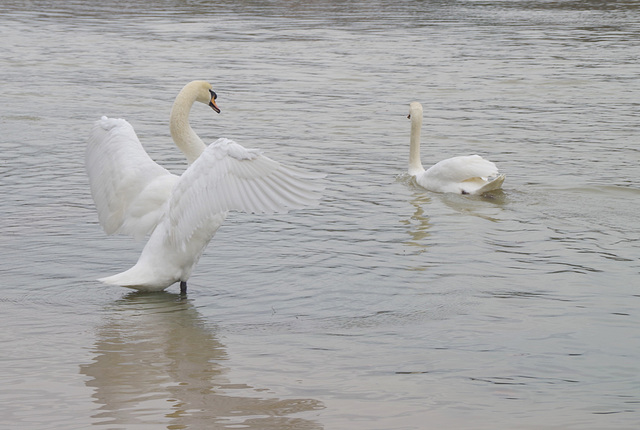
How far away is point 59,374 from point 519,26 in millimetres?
25955

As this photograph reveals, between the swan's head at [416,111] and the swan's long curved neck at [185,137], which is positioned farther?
the swan's head at [416,111]

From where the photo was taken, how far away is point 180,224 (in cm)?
695

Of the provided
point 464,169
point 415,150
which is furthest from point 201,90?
point 415,150

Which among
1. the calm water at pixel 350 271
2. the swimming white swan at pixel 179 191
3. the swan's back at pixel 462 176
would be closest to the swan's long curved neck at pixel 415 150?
the calm water at pixel 350 271

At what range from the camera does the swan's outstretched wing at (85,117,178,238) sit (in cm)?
766

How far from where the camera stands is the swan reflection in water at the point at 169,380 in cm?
538

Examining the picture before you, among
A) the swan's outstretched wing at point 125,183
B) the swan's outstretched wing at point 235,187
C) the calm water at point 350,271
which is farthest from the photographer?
the swan's outstretched wing at point 125,183

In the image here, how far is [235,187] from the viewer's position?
654cm

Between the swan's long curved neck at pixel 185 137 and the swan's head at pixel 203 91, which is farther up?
the swan's head at pixel 203 91

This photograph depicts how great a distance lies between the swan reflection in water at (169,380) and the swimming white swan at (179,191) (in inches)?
14.6

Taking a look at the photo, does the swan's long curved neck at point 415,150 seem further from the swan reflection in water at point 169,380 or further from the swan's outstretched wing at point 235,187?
the swan's outstretched wing at point 235,187

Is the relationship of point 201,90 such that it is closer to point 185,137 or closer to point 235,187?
point 185,137

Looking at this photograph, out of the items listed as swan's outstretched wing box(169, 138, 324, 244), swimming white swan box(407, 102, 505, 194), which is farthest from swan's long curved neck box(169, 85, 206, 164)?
swimming white swan box(407, 102, 505, 194)

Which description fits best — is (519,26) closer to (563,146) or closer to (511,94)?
(511,94)
